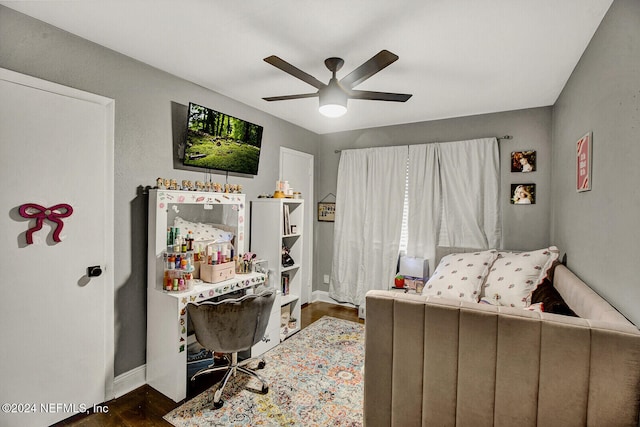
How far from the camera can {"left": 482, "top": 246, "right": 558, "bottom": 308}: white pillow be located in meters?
2.49

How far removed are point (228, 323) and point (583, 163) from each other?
2679 mm

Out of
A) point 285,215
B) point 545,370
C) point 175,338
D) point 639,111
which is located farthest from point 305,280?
point 639,111

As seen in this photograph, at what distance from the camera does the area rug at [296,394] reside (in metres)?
2.09

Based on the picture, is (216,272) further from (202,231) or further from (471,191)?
(471,191)

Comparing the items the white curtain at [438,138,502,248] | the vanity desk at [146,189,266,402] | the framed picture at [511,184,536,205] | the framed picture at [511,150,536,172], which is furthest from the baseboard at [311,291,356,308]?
the framed picture at [511,150,536,172]

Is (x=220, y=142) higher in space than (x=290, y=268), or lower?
higher

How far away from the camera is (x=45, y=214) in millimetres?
1959

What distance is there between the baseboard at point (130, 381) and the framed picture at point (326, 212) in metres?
2.91

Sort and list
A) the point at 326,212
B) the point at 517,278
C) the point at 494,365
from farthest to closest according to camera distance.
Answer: the point at 326,212 < the point at 517,278 < the point at 494,365

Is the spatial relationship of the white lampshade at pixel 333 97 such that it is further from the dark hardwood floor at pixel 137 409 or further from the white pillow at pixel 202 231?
the dark hardwood floor at pixel 137 409

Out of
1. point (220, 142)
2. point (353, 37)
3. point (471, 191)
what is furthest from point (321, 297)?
point (353, 37)

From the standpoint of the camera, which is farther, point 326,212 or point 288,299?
Answer: point 326,212

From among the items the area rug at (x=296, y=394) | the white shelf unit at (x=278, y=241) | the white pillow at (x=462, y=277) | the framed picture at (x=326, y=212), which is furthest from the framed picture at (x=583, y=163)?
the framed picture at (x=326, y=212)

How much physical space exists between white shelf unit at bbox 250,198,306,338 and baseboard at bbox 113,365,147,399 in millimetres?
1375
